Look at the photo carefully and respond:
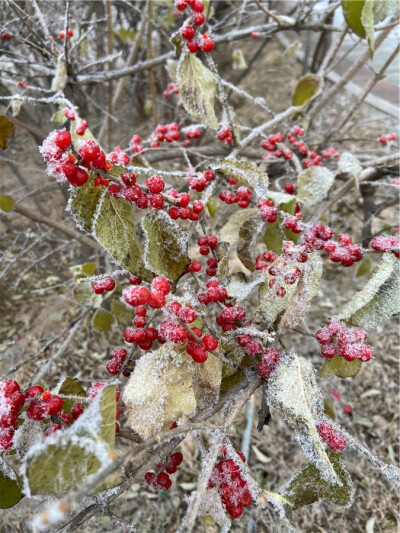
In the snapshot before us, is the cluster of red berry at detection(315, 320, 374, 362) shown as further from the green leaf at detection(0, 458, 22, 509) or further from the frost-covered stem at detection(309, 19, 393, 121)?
the frost-covered stem at detection(309, 19, 393, 121)

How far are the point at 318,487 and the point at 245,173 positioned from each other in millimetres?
662

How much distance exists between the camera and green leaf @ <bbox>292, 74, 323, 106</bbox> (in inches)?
69.2

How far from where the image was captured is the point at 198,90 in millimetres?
1132

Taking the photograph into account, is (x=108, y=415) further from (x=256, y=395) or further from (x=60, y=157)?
(x=256, y=395)

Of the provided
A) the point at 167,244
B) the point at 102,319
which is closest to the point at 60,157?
the point at 167,244

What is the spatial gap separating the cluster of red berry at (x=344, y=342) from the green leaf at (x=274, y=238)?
41cm

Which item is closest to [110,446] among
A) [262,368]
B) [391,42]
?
[262,368]

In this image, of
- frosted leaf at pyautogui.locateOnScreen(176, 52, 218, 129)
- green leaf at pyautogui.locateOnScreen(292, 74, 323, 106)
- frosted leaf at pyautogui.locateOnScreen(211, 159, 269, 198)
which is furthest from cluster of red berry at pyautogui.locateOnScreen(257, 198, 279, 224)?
green leaf at pyautogui.locateOnScreen(292, 74, 323, 106)

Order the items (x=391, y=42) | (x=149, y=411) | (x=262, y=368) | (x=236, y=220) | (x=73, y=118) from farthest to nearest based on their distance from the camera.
→ 1. (x=391, y=42)
2. (x=73, y=118)
3. (x=236, y=220)
4. (x=262, y=368)
5. (x=149, y=411)

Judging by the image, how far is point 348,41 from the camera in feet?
13.9

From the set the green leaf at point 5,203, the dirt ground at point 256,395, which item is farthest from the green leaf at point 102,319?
the green leaf at point 5,203

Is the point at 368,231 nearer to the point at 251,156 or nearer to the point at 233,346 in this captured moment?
the point at 251,156

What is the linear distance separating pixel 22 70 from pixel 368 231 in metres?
1.79

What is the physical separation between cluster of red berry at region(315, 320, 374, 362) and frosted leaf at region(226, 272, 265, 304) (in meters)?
0.16
